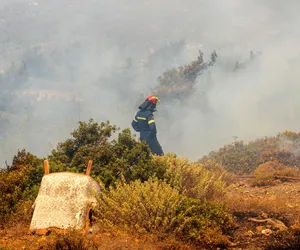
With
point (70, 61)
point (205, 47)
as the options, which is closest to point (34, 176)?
point (205, 47)

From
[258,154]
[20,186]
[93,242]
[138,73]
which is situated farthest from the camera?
[138,73]

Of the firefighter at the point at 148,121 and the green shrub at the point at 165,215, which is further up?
the firefighter at the point at 148,121

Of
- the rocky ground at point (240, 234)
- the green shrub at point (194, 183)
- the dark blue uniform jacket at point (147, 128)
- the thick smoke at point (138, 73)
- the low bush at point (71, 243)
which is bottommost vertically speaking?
the low bush at point (71, 243)

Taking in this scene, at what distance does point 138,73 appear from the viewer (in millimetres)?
78188

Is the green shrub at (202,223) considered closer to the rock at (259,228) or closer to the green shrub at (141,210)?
the green shrub at (141,210)

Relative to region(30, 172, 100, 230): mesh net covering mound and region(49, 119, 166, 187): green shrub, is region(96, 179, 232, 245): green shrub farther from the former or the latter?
region(49, 119, 166, 187): green shrub

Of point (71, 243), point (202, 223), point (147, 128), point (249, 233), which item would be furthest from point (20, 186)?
point (147, 128)

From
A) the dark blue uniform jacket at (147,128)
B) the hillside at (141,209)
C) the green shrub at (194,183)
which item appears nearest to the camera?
the hillside at (141,209)

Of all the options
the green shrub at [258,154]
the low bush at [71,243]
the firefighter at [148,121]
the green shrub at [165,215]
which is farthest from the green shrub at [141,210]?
the green shrub at [258,154]

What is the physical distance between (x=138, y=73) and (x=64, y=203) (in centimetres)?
7351

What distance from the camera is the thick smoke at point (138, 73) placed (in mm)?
41219

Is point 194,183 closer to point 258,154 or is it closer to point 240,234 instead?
point 240,234

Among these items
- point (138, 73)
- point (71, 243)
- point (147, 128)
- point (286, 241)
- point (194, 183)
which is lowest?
point (71, 243)

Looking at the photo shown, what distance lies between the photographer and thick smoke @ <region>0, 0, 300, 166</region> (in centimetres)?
4122
